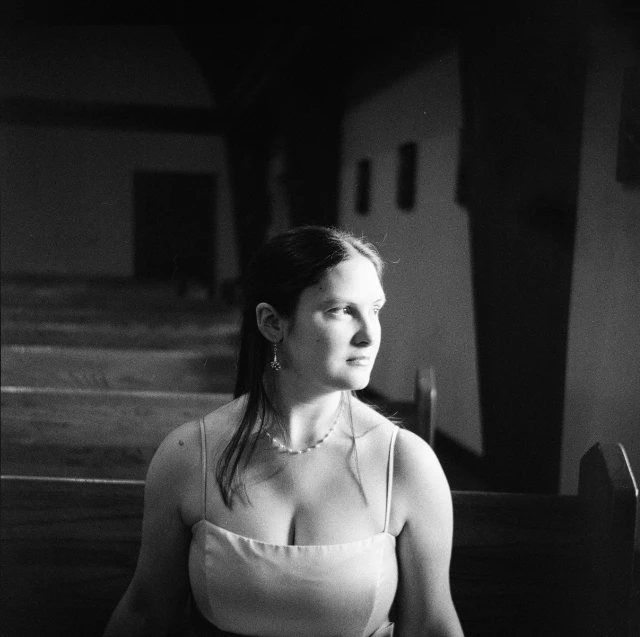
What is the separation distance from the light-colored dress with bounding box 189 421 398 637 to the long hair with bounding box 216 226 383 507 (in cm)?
7

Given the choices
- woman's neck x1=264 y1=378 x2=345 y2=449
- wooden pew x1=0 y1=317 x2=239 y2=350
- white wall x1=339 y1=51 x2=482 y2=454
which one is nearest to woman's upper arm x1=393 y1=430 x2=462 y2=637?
woman's neck x1=264 y1=378 x2=345 y2=449

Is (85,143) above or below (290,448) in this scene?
above

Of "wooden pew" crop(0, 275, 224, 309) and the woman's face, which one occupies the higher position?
the woman's face

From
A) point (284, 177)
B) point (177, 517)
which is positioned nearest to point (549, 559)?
point (177, 517)

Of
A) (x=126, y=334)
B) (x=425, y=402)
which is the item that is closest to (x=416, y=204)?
(x=425, y=402)

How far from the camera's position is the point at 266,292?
0.80m

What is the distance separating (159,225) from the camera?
3.76ft

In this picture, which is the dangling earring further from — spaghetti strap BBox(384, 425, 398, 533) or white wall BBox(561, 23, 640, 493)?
white wall BBox(561, 23, 640, 493)

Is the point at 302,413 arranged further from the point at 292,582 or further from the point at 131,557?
the point at 131,557

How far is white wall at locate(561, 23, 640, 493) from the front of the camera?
106cm

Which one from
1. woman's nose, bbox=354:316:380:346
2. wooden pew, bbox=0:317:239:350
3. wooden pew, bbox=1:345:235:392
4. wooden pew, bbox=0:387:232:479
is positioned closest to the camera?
woman's nose, bbox=354:316:380:346

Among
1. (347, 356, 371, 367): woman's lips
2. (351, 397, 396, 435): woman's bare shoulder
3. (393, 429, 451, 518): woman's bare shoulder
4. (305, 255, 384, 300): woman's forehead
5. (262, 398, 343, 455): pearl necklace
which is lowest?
(393, 429, 451, 518): woman's bare shoulder

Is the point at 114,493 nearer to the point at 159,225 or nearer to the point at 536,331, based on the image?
the point at 159,225

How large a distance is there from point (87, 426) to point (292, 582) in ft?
3.35
